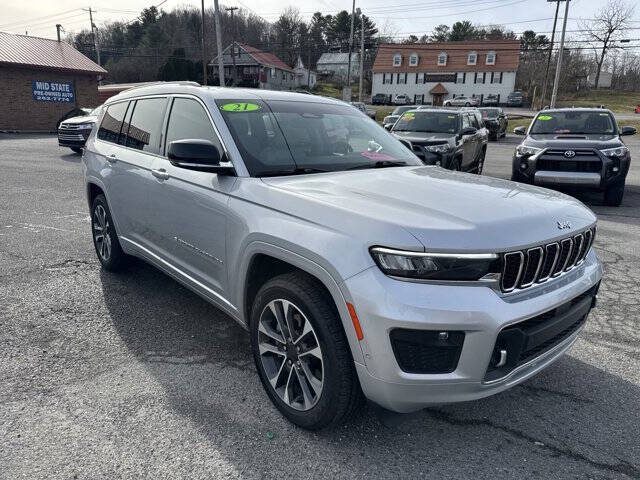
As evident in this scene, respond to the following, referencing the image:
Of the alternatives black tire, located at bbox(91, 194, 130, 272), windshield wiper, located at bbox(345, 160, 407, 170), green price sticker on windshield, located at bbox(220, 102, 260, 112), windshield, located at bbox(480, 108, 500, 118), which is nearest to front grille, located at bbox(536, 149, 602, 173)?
windshield wiper, located at bbox(345, 160, 407, 170)

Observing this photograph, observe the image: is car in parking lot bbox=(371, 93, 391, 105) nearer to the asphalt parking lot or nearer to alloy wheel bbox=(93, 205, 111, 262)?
alloy wheel bbox=(93, 205, 111, 262)

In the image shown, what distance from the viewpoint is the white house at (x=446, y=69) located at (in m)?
67.0

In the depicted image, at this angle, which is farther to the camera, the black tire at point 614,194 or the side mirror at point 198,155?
the black tire at point 614,194

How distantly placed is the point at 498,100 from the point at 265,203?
7193cm

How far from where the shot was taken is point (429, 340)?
209 cm

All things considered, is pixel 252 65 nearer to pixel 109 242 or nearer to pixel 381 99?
pixel 381 99

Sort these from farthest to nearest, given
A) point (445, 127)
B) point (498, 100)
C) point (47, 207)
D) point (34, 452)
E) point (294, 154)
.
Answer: point (498, 100) < point (445, 127) < point (47, 207) < point (294, 154) < point (34, 452)

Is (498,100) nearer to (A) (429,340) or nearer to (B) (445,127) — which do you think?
(B) (445,127)

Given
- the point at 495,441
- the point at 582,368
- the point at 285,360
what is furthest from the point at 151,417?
the point at 582,368

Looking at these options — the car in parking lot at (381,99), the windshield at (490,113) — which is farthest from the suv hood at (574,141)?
the car in parking lot at (381,99)

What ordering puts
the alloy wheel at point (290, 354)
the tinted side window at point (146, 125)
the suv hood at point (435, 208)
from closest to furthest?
1. the suv hood at point (435, 208)
2. the alloy wheel at point (290, 354)
3. the tinted side window at point (146, 125)

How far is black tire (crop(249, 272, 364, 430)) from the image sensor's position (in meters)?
2.32

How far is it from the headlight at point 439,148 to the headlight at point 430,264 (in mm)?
7887

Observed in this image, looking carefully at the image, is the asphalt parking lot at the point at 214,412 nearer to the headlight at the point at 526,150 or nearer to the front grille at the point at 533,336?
the front grille at the point at 533,336
